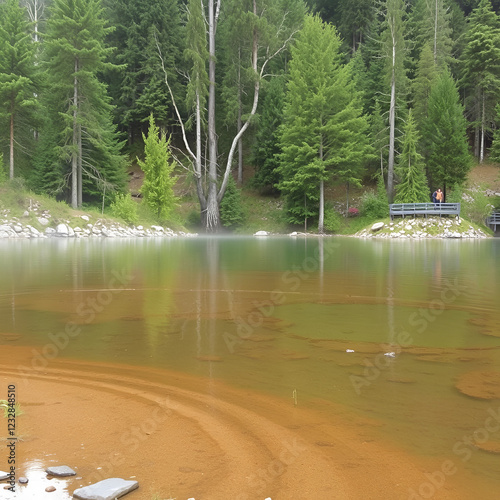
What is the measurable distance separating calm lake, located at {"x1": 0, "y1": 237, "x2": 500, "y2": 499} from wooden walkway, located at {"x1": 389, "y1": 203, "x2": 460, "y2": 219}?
21013mm

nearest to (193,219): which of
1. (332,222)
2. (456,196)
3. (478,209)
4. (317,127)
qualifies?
(332,222)

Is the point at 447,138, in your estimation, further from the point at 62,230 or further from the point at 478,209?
the point at 62,230

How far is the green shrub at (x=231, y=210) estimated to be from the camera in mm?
36000

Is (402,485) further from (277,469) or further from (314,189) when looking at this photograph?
(314,189)

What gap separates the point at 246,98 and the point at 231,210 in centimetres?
1279

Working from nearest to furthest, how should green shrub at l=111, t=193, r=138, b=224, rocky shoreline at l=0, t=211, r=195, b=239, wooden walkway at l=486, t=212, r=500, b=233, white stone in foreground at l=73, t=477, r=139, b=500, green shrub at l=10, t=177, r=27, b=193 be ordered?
white stone in foreground at l=73, t=477, r=139, b=500
rocky shoreline at l=0, t=211, r=195, b=239
green shrub at l=10, t=177, r=27, b=193
green shrub at l=111, t=193, r=138, b=224
wooden walkway at l=486, t=212, r=500, b=233

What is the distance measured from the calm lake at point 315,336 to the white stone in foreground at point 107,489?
4.69 ft

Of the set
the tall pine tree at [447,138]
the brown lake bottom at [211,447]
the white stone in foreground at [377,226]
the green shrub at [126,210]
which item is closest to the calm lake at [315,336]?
the brown lake bottom at [211,447]

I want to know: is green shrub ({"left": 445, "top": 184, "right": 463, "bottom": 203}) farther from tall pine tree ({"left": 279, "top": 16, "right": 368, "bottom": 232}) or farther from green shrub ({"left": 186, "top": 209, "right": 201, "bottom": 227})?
green shrub ({"left": 186, "top": 209, "right": 201, "bottom": 227})

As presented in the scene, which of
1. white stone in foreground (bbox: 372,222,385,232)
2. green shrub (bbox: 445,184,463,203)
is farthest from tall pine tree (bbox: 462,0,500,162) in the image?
white stone in foreground (bbox: 372,222,385,232)

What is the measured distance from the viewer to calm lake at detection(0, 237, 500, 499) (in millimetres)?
3080

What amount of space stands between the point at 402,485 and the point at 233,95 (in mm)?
41519

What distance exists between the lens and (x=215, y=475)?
2279 mm

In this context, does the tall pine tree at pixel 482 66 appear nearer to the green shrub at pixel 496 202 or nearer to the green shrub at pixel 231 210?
the green shrub at pixel 496 202
